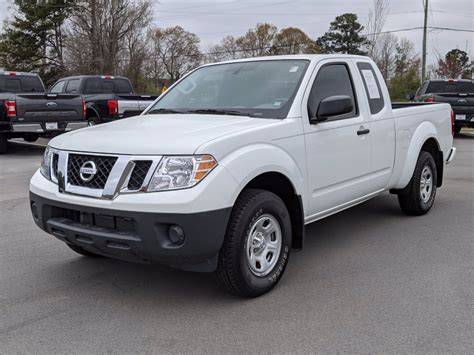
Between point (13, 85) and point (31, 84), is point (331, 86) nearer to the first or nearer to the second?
point (13, 85)

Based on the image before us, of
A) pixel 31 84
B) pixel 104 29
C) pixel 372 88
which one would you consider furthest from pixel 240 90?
pixel 104 29

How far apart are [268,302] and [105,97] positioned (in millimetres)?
12030

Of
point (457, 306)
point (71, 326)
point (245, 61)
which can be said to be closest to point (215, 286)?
point (71, 326)

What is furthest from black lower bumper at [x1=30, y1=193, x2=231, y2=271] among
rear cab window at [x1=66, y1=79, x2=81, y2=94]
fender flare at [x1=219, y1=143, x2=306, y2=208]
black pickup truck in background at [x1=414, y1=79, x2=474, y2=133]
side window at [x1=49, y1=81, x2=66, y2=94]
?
side window at [x1=49, y1=81, x2=66, y2=94]

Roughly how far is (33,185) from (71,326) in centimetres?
126

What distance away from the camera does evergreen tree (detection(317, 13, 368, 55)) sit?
57312mm

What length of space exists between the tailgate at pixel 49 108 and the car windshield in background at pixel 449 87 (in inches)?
436

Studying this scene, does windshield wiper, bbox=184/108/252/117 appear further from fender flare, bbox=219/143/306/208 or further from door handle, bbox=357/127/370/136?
door handle, bbox=357/127/370/136

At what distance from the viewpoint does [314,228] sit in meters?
5.84

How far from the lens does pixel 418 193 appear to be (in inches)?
240

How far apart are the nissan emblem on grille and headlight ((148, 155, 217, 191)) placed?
0.50 meters

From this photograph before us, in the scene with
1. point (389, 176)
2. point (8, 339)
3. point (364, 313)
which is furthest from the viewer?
point (389, 176)

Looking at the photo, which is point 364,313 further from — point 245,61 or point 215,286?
point 245,61

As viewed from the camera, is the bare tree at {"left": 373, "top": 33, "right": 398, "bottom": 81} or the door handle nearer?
the door handle
